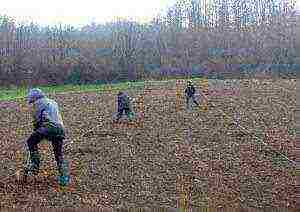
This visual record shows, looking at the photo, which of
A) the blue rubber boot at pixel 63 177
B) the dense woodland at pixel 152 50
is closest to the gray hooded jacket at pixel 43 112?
the blue rubber boot at pixel 63 177

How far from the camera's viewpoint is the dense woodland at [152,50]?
5431cm

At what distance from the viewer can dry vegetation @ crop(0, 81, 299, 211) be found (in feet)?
33.2

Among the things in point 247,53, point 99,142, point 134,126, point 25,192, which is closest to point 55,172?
point 25,192

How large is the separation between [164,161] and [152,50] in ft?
162

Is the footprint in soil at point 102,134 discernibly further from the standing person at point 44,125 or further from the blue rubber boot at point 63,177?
the standing person at point 44,125

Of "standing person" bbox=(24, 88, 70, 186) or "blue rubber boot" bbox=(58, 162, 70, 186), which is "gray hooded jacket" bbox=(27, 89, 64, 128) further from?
"blue rubber boot" bbox=(58, 162, 70, 186)

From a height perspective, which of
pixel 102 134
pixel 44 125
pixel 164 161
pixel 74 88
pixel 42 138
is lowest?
pixel 74 88

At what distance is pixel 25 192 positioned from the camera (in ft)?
32.9

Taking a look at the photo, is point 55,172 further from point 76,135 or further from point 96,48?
point 96,48

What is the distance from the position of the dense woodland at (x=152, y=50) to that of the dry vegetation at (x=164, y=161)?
26.1 meters

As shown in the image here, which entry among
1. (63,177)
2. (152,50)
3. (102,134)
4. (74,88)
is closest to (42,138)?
(63,177)

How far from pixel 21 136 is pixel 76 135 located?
2.00 m

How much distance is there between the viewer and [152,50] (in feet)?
207

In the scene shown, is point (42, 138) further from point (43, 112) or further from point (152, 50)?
point (152, 50)
